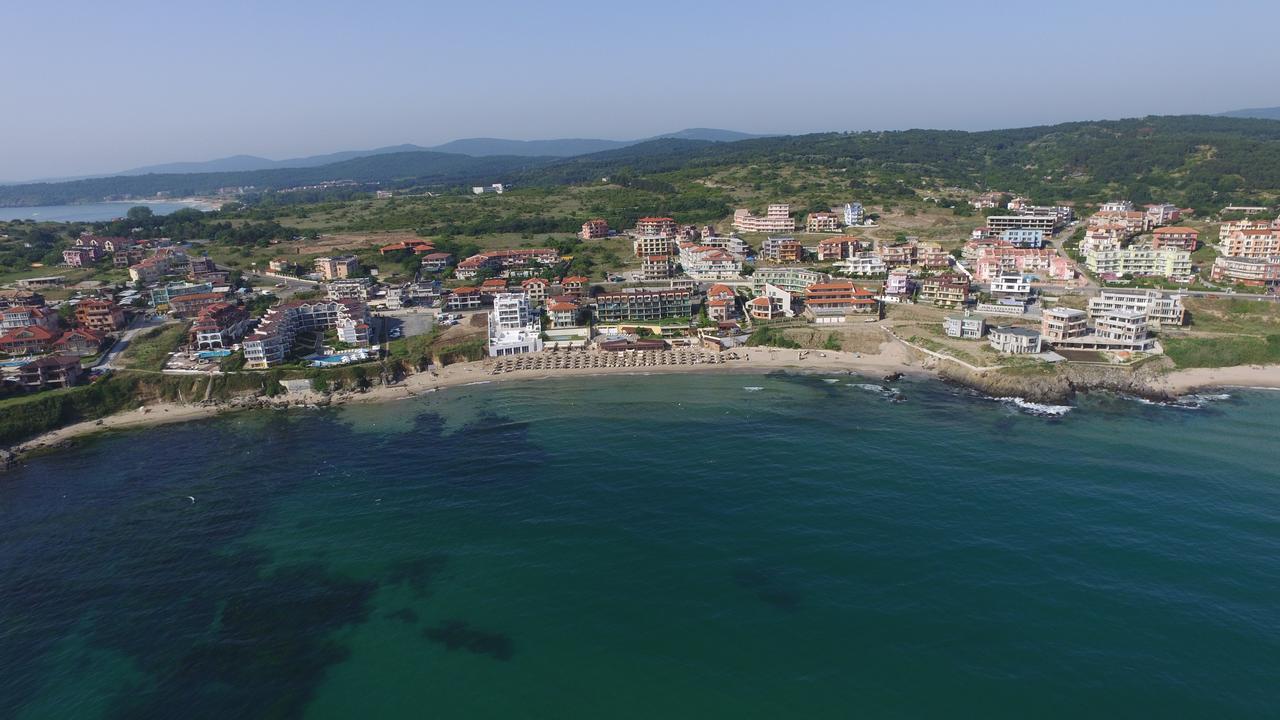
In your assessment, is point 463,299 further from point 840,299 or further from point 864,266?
point 864,266

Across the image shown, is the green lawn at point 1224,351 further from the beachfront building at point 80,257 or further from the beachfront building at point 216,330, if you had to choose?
the beachfront building at point 80,257

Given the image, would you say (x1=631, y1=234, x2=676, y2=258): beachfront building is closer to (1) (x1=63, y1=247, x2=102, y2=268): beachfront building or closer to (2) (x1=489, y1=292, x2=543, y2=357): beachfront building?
(2) (x1=489, y1=292, x2=543, y2=357): beachfront building

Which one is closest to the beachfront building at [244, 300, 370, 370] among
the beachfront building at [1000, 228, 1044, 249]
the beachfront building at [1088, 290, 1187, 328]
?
the beachfront building at [1088, 290, 1187, 328]

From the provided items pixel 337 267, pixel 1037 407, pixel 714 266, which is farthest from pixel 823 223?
pixel 337 267

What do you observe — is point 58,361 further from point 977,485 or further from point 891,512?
point 977,485

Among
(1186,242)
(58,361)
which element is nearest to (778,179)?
(1186,242)
